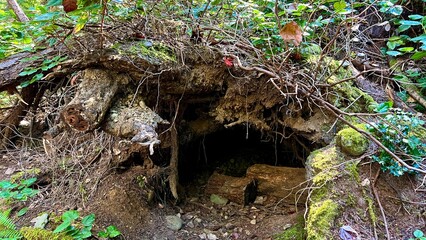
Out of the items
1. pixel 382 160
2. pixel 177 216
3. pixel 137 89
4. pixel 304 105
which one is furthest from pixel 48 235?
pixel 382 160

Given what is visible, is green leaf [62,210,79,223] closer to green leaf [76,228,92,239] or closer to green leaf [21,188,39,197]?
green leaf [76,228,92,239]

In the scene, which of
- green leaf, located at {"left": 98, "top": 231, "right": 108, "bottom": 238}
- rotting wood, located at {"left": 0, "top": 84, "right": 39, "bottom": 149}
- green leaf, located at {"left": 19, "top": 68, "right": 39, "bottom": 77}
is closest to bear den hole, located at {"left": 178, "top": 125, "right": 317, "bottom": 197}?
green leaf, located at {"left": 98, "top": 231, "right": 108, "bottom": 238}

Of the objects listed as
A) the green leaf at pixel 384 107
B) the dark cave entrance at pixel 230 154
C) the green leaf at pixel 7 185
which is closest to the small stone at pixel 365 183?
the green leaf at pixel 384 107

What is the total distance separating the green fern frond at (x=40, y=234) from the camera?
2312mm

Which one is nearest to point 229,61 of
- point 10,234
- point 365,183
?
point 365,183

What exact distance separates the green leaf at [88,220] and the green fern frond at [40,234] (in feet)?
0.51

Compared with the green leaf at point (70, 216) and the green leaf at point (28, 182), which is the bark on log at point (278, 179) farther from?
the green leaf at point (28, 182)

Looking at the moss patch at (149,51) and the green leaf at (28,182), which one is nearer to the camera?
the moss patch at (149,51)

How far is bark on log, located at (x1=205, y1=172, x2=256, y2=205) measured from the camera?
3266mm

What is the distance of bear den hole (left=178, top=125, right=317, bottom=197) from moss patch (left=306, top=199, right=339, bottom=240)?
4.82ft

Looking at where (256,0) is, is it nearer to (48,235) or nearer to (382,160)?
(382,160)

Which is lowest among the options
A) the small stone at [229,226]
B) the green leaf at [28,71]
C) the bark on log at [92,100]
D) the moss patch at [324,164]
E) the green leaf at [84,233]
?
the small stone at [229,226]

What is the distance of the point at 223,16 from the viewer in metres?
2.90

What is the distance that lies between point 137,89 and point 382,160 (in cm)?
184
